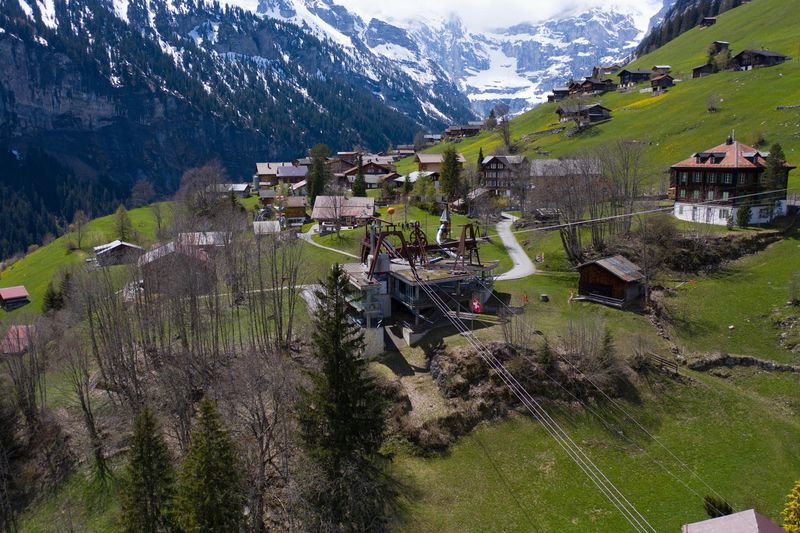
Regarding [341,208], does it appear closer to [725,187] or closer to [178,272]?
[178,272]

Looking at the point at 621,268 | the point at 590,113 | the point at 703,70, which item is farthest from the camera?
the point at 703,70

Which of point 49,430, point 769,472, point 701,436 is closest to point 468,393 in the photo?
point 701,436

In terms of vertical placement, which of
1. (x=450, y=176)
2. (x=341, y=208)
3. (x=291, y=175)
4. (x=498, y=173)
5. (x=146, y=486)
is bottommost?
(x=146, y=486)

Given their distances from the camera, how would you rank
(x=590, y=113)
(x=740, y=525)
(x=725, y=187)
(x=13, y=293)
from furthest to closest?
Result: 1. (x=590, y=113)
2. (x=13, y=293)
3. (x=725, y=187)
4. (x=740, y=525)

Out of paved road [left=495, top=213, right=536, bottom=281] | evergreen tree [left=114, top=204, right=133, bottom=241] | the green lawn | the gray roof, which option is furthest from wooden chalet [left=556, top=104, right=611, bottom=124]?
evergreen tree [left=114, top=204, right=133, bottom=241]

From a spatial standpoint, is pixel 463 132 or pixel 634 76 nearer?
pixel 634 76

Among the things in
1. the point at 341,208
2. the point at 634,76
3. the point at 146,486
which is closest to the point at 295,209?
the point at 341,208

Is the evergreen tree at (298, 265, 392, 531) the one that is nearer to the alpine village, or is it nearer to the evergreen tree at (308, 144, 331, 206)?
the alpine village
